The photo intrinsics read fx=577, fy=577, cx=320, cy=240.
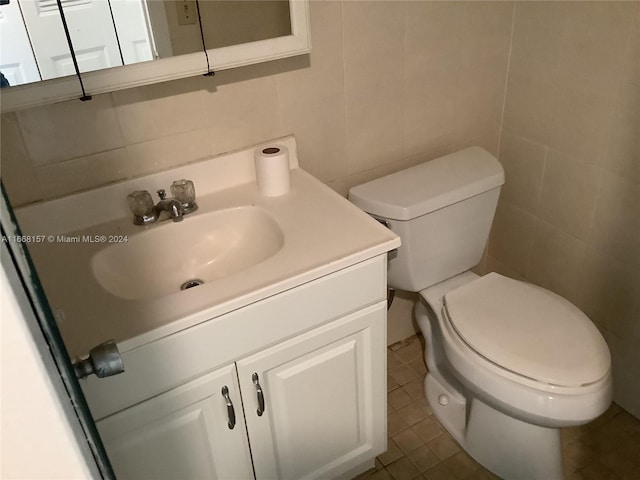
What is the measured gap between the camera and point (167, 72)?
1.21 meters

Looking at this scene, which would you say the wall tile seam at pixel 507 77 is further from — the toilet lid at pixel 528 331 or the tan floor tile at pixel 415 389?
the tan floor tile at pixel 415 389

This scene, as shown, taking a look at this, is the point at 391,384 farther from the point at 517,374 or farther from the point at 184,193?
the point at 184,193

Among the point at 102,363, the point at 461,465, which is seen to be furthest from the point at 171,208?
the point at 461,465

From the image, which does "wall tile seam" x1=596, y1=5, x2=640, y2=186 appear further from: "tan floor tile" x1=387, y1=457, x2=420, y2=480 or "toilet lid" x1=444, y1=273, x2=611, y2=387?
"tan floor tile" x1=387, y1=457, x2=420, y2=480

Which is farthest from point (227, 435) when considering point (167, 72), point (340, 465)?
point (167, 72)

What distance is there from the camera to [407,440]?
1750 millimetres

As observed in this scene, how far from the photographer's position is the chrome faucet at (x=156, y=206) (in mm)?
1302

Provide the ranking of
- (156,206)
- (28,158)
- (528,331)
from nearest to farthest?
1. (28,158)
2. (156,206)
3. (528,331)

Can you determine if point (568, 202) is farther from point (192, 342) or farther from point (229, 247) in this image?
point (192, 342)

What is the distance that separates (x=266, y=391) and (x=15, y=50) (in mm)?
834

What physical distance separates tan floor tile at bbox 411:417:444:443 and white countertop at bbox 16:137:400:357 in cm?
82

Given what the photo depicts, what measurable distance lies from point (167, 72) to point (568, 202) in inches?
47.5

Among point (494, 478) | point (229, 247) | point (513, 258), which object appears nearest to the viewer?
point (229, 247)

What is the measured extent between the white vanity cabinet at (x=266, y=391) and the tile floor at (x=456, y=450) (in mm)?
273
